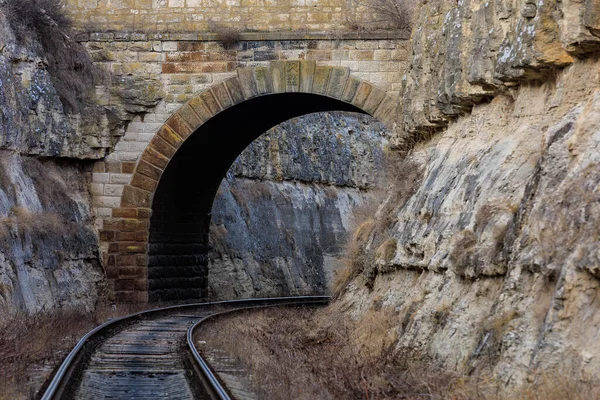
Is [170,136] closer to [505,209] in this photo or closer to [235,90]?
[235,90]

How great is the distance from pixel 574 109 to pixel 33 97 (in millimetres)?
14403

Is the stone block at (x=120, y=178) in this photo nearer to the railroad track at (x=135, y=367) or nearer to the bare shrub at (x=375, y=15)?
the railroad track at (x=135, y=367)

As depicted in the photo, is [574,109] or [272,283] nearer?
[574,109]

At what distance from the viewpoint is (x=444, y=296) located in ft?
32.0

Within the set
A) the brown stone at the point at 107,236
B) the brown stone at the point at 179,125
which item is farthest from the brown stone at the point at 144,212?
the brown stone at the point at 179,125

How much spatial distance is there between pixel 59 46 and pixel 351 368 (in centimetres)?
1457

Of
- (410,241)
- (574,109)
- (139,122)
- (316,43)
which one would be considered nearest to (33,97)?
(139,122)

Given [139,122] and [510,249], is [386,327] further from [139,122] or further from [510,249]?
[139,122]

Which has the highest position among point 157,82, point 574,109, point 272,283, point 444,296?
point 157,82

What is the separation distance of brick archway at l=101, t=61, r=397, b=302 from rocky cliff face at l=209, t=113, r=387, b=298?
19.5ft

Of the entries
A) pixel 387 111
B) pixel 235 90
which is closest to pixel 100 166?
pixel 235 90

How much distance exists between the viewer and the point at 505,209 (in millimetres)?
9055

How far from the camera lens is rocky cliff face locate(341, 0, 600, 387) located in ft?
22.9

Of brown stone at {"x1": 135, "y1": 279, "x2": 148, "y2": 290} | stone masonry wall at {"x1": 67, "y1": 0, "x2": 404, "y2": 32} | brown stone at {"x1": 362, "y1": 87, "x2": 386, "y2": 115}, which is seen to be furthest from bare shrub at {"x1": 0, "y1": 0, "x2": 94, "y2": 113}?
brown stone at {"x1": 362, "y1": 87, "x2": 386, "y2": 115}
